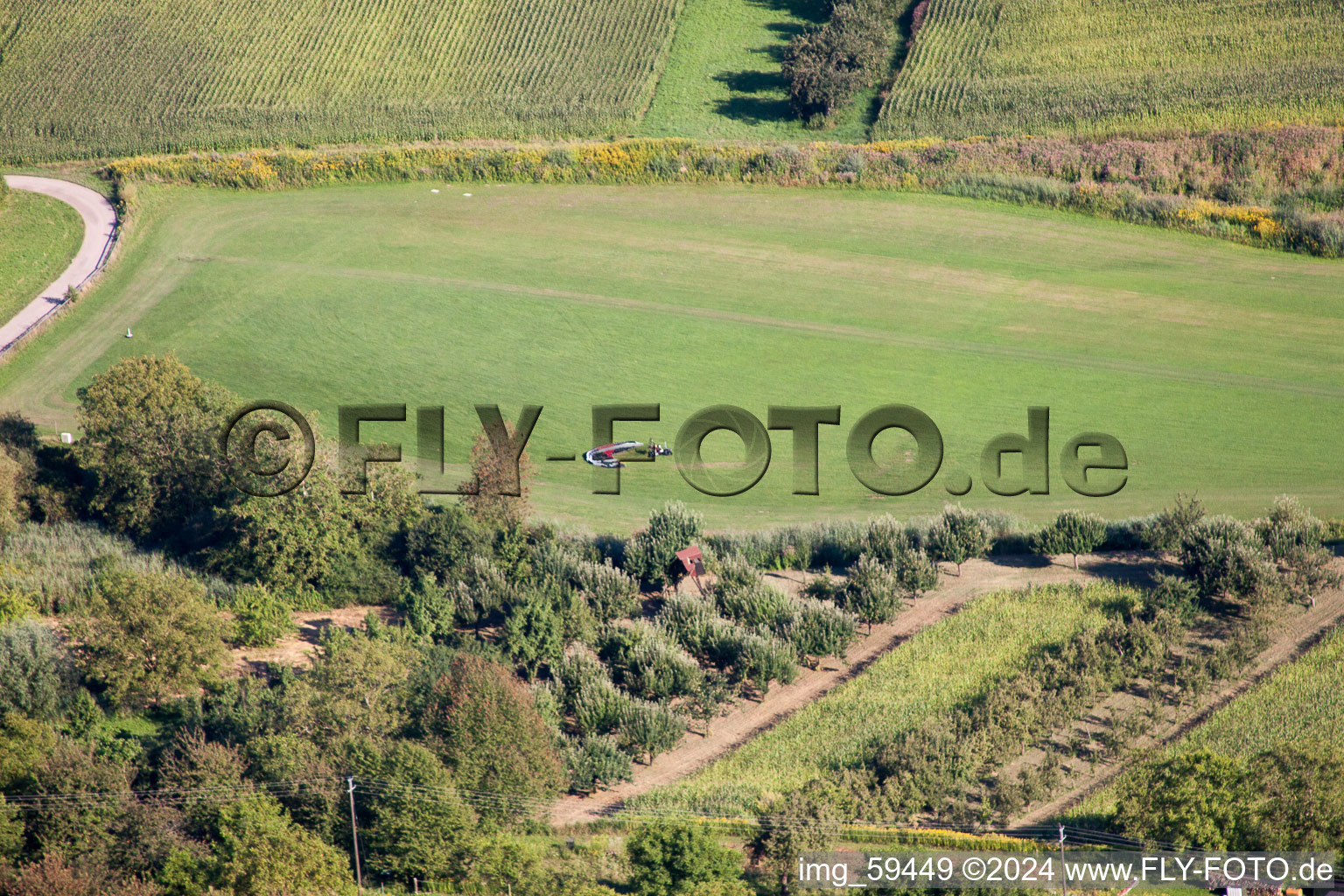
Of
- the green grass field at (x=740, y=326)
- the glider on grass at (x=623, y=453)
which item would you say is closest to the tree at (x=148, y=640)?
the green grass field at (x=740, y=326)

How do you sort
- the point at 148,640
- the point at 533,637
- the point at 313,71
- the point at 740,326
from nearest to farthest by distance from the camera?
1. the point at 148,640
2. the point at 533,637
3. the point at 740,326
4. the point at 313,71

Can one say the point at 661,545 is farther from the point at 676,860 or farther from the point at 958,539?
the point at 676,860

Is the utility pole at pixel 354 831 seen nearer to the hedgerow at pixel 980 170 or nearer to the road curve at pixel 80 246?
the road curve at pixel 80 246

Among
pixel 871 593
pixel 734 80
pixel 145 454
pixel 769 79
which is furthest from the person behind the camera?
pixel 769 79

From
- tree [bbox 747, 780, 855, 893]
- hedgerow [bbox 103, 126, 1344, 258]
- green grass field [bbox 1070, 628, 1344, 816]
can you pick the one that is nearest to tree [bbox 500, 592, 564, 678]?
tree [bbox 747, 780, 855, 893]

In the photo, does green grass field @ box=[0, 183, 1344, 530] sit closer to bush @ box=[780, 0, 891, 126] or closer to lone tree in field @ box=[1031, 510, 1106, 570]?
lone tree in field @ box=[1031, 510, 1106, 570]

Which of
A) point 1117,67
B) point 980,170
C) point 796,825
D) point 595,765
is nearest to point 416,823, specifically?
point 595,765
